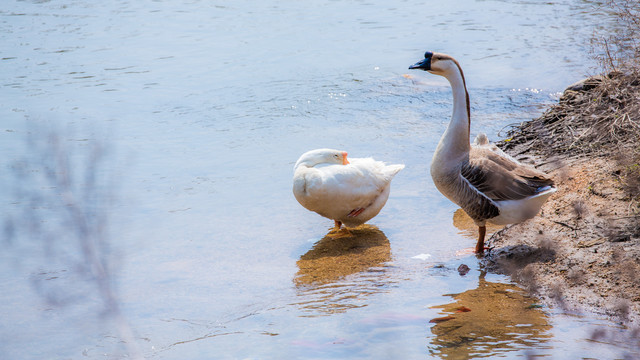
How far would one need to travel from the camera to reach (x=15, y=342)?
5.01 meters

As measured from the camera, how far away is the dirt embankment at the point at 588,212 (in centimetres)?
474

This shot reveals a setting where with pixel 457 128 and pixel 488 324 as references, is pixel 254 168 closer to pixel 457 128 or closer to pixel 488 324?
pixel 457 128

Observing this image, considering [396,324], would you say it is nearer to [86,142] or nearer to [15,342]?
[15,342]

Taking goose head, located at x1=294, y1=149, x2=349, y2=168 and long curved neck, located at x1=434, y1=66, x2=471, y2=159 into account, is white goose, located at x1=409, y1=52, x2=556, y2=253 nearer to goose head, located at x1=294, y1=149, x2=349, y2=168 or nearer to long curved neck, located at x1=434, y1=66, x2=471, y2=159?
long curved neck, located at x1=434, y1=66, x2=471, y2=159

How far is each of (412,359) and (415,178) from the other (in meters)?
4.46

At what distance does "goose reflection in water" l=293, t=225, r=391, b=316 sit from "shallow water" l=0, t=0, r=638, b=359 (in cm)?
3

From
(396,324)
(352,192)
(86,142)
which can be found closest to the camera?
(396,324)

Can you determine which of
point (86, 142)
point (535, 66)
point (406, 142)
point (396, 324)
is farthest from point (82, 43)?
point (396, 324)

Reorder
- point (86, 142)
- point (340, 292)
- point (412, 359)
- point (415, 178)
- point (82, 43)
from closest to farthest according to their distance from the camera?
point (412, 359)
point (340, 292)
point (415, 178)
point (86, 142)
point (82, 43)

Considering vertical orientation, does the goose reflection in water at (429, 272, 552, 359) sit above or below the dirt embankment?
below

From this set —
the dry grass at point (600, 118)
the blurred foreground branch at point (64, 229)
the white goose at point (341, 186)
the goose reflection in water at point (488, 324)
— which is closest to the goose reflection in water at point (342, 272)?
the white goose at point (341, 186)

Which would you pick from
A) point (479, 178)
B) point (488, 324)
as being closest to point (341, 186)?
point (479, 178)

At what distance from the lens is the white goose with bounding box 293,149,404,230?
6.70 meters

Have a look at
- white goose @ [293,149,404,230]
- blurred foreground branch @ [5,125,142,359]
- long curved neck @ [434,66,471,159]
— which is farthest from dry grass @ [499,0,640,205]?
blurred foreground branch @ [5,125,142,359]
